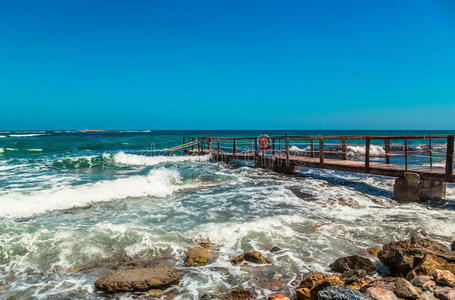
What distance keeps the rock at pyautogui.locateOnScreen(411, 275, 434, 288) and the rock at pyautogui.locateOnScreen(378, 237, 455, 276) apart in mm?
476

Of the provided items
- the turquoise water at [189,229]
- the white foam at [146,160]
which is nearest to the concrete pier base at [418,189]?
the turquoise water at [189,229]

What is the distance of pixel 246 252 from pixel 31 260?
3.99 m

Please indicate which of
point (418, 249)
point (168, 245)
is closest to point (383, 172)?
point (418, 249)

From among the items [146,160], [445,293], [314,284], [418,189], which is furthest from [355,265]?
[146,160]

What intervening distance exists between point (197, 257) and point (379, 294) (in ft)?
9.60

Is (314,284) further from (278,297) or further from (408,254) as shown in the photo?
(408,254)

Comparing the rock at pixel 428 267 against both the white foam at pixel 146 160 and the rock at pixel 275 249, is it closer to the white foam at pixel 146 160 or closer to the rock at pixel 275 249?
the rock at pixel 275 249

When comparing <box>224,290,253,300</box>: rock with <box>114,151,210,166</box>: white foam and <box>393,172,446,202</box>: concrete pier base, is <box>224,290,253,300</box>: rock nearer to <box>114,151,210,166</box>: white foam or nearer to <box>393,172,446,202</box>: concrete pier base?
<box>393,172,446,202</box>: concrete pier base

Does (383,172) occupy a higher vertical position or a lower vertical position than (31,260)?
higher

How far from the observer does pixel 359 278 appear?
155 inches

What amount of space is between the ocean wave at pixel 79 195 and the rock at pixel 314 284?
7.73 m

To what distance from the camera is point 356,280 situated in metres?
3.92

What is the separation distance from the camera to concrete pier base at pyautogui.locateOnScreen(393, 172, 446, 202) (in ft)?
29.9

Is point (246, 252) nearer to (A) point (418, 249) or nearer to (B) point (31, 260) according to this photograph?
(A) point (418, 249)
